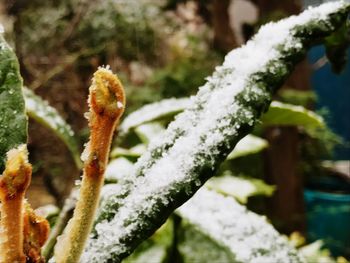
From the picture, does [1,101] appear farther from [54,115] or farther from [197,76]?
[197,76]

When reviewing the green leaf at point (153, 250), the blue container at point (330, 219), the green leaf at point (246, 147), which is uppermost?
the blue container at point (330, 219)

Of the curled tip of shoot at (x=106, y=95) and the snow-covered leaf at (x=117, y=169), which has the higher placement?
the snow-covered leaf at (x=117, y=169)

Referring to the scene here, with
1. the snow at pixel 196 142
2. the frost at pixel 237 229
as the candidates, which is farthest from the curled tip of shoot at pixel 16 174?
the frost at pixel 237 229

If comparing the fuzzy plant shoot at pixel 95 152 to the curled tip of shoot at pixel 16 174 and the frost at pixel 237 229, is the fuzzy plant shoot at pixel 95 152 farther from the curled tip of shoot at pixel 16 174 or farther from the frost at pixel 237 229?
the frost at pixel 237 229

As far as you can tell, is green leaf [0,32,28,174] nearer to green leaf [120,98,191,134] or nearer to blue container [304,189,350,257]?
green leaf [120,98,191,134]

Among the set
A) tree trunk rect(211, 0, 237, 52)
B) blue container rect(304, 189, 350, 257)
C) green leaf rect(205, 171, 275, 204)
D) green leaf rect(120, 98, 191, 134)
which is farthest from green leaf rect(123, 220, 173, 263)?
blue container rect(304, 189, 350, 257)

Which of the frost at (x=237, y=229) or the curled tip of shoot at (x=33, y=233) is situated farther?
the frost at (x=237, y=229)

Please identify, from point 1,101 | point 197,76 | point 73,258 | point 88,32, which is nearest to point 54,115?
point 1,101
